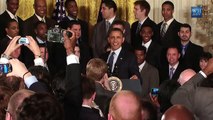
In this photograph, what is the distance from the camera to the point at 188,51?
9008 millimetres

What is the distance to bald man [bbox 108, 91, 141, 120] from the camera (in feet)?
10.1

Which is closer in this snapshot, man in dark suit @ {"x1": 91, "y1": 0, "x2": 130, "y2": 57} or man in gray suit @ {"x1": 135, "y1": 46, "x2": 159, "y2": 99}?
man in gray suit @ {"x1": 135, "y1": 46, "x2": 159, "y2": 99}

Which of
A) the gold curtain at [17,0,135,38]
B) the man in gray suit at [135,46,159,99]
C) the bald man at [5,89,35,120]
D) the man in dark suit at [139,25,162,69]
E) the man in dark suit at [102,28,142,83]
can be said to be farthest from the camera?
the gold curtain at [17,0,135,38]

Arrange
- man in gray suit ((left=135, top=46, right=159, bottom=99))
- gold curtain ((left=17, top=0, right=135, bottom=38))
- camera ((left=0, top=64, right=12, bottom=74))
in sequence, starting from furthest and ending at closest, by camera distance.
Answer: gold curtain ((left=17, top=0, right=135, bottom=38))
man in gray suit ((left=135, top=46, right=159, bottom=99))
camera ((left=0, top=64, right=12, bottom=74))

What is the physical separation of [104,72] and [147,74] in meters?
3.08

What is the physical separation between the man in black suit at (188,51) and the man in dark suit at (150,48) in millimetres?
386

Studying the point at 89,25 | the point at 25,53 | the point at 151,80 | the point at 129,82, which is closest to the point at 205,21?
the point at 89,25

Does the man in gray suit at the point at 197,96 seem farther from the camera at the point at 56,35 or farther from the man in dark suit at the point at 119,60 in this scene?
the man in dark suit at the point at 119,60

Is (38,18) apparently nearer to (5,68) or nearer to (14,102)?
(5,68)

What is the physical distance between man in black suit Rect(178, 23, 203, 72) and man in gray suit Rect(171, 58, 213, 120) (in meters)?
4.73

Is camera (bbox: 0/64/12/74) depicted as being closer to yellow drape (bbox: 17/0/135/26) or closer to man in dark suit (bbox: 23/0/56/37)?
man in dark suit (bbox: 23/0/56/37)

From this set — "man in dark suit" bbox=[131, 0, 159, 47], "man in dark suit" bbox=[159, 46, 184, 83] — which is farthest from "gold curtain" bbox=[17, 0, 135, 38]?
"man in dark suit" bbox=[159, 46, 184, 83]

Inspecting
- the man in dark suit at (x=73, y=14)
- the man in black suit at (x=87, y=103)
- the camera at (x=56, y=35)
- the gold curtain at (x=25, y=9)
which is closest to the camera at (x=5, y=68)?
the camera at (x=56, y=35)

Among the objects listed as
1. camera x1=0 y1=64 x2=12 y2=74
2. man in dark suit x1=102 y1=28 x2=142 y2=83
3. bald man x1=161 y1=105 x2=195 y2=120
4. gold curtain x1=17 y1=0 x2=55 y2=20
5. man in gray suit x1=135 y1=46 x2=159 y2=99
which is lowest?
man in gray suit x1=135 y1=46 x2=159 y2=99
